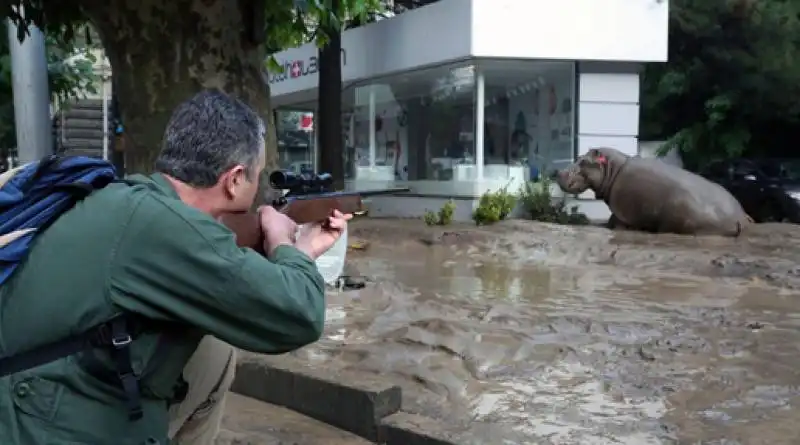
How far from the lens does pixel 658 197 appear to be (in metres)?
13.0

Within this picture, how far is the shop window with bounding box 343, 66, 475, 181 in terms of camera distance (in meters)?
17.2

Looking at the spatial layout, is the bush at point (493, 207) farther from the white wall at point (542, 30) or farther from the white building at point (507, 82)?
the white wall at point (542, 30)

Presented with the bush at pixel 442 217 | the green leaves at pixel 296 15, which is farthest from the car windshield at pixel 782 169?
the green leaves at pixel 296 15

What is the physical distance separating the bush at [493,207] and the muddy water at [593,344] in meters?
3.58

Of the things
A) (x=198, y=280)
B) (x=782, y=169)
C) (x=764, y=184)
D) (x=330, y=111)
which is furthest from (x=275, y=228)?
(x=782, y=169)

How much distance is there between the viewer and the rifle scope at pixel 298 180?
320 centimetres

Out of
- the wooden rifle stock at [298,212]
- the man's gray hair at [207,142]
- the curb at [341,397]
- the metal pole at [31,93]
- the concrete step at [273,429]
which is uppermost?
the metal pole at [31,93]

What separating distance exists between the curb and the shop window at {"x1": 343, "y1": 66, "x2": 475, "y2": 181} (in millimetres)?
11117

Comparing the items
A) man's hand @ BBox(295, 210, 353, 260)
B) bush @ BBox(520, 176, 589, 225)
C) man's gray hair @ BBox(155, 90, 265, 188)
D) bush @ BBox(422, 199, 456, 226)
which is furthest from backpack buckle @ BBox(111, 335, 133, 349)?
bush @ BBox(520, 176, 589, 225)

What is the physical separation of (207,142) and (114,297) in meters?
0.48

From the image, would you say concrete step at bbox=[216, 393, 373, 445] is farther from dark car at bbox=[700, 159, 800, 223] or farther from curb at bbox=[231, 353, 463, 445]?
dark car at bbox=[700, 159, 800, 223]

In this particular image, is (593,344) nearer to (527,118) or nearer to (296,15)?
(296,15)

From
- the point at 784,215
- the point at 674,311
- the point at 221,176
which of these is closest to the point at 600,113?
the point at 784,215

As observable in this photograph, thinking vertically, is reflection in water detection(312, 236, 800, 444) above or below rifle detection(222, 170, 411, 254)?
below
